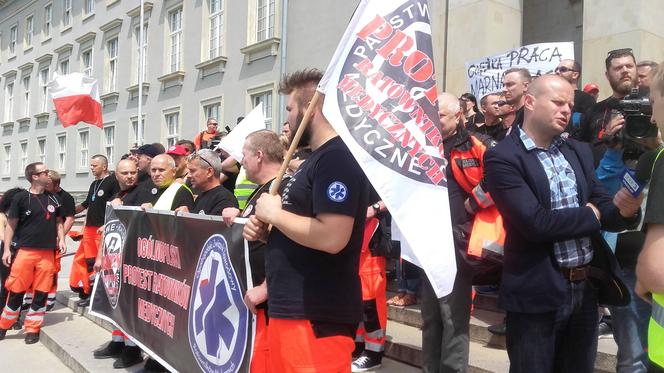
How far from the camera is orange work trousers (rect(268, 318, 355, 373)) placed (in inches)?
95.0

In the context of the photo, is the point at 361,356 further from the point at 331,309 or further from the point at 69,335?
the point at 69,335

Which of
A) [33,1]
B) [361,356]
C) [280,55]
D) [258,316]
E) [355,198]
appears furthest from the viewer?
[33,1]

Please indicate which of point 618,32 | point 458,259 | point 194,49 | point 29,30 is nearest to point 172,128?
point 194,49

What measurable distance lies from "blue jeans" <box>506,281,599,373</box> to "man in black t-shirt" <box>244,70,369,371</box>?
2.36 feet

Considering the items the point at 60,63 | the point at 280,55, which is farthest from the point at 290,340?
the point at 60,63

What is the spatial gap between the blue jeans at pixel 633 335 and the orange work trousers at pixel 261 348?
1.85 meters

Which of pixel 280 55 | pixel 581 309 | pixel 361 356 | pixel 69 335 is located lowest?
pixel 69 335

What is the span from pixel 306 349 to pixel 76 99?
10403 mm

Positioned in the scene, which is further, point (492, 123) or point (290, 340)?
point (492, 123)

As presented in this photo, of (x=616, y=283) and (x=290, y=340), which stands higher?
(x=616, y=283)

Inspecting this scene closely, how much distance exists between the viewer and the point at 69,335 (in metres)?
6.50

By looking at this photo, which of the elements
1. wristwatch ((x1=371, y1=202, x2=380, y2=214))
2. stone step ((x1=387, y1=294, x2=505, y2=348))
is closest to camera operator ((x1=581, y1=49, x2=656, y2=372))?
stone step ((x1=387, y1=294, x2=505, y2=348))

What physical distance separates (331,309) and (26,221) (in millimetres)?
5712

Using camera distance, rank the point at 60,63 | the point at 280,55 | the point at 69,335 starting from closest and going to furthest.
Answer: the point at 69,335
the point at 280,55
the point at 60,63
